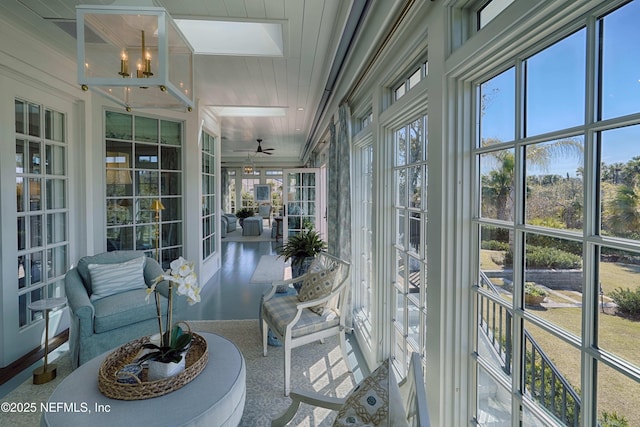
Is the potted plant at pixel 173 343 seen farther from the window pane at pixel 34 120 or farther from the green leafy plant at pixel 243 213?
the green leafy plant at pixel 243 213

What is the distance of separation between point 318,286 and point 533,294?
1852 millimetres

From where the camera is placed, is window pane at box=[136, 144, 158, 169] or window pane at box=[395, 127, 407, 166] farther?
window pane at box=[136, 144, 158, 169]

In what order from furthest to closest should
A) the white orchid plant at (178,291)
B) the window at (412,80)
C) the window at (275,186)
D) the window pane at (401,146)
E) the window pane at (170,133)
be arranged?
the window at (275,186) < the window pane at (170,133) < the window pane at (401,146) < the window at (412,80) < the white orchid plant at (178,291)

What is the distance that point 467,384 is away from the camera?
135 centimetres

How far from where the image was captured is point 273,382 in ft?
7.91

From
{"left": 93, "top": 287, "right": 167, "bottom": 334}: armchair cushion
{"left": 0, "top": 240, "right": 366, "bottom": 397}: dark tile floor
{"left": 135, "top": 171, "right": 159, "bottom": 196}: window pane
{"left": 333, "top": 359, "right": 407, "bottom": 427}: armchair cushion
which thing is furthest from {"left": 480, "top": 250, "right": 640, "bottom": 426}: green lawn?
{"left": 135, "top": 171, "right": 159, "bottom": 196}: window pane

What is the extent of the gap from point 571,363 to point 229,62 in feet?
11.4

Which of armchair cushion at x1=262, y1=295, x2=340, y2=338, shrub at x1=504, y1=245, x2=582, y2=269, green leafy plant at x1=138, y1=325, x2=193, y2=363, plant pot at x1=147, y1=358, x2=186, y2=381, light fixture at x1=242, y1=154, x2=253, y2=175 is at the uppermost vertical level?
light fixture at x1=242, y1=154, x2=253, y2=175

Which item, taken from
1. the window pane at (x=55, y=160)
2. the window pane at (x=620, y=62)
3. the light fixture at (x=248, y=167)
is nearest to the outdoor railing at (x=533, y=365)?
the window pane at (x=620, y=62)

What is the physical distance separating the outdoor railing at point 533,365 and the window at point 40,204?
369cm

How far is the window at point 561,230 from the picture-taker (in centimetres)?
73

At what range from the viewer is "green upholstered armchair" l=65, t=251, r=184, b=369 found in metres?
2.42

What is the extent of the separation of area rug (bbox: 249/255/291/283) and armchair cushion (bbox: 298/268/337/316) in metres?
2.60

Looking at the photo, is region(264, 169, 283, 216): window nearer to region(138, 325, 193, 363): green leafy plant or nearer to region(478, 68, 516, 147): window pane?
region(138, 325, 193, 363): green leafy plant
